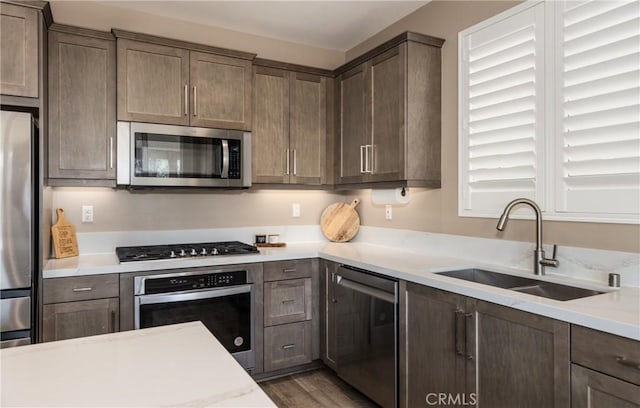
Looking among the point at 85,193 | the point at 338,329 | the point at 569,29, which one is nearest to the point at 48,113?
the point at 85,193

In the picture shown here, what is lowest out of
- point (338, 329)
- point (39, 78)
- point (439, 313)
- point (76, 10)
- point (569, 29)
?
point (338, 329)

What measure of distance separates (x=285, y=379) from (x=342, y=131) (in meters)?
1.88

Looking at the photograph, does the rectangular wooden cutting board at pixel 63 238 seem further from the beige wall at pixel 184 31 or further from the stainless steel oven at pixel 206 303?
the beige wall at pixel 184 31

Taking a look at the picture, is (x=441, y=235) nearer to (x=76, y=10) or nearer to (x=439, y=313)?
(x=439, y=313)

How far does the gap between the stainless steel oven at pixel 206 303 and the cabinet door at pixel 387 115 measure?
116cm

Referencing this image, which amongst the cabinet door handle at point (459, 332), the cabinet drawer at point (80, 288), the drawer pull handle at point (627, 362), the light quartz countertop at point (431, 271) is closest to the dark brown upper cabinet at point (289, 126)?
the light quartz countertop at point (431, 271)

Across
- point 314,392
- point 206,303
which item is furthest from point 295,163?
point 314,392

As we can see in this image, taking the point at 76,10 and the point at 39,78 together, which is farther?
the point at 76,10

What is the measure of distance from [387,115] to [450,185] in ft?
2.01

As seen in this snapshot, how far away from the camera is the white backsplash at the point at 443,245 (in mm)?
1844

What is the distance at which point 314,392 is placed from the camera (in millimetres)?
2717

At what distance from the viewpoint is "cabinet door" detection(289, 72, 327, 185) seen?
3260 mm

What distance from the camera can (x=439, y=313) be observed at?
1.94 metres

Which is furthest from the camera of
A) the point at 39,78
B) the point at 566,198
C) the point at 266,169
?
the point at 266,169
